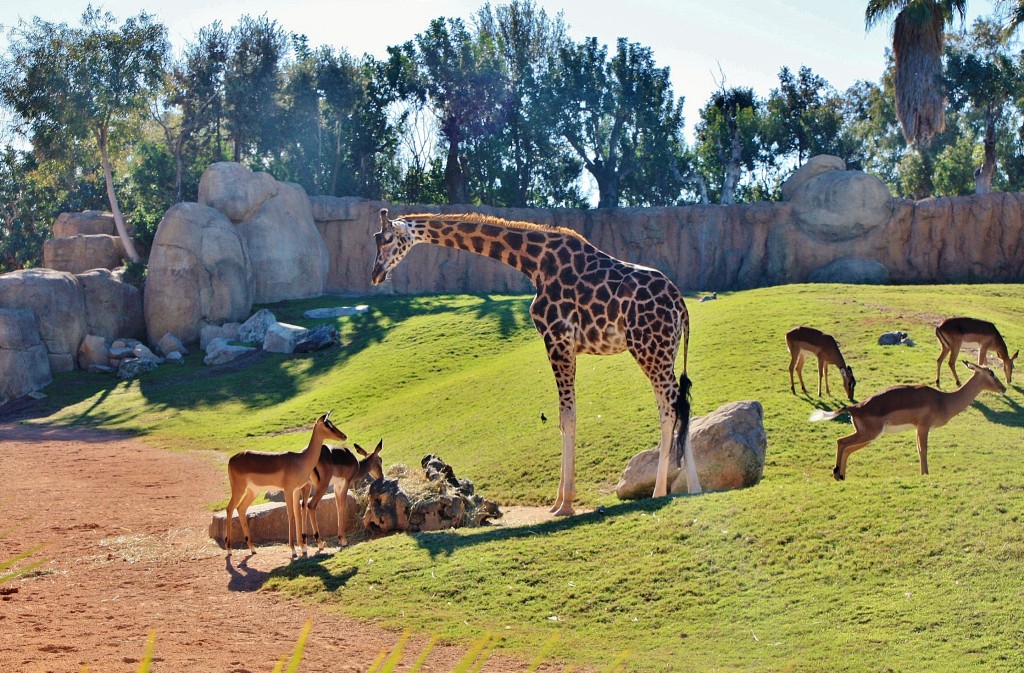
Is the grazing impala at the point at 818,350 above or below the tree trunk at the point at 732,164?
below

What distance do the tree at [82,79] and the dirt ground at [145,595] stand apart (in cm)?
2184

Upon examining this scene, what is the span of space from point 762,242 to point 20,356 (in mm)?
26410

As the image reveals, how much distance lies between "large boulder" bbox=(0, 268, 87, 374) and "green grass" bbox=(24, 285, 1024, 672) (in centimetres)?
1090

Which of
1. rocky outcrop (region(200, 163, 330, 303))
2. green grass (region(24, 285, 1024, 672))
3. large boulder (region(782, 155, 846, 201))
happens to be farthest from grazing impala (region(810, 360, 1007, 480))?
large boulder (region(782, 155, 846, 201))

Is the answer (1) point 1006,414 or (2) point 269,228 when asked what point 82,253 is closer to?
(2) point 269,228

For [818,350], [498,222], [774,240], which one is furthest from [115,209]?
[818,350]

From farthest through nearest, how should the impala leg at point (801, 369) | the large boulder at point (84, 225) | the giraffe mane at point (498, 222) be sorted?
the large boulder at point (84, 225) < the impala leg at point (801, 369) < the giraffe mane at point (498, 222)

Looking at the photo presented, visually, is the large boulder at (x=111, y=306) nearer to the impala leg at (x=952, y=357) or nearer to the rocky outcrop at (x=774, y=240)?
the rocky outcrop at (x=774, y=240)

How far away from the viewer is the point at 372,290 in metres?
41.2

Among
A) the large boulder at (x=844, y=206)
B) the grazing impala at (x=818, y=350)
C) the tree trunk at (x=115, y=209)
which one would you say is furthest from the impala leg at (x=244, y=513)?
the large boulder at (x=844, y=206)

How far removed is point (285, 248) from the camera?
3766 cm

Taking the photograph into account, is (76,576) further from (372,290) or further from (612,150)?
(612,150)

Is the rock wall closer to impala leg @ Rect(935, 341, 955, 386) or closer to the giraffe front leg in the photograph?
impala leg @ Rect(935, 341, 955, 386)

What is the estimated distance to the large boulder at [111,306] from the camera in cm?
3209
